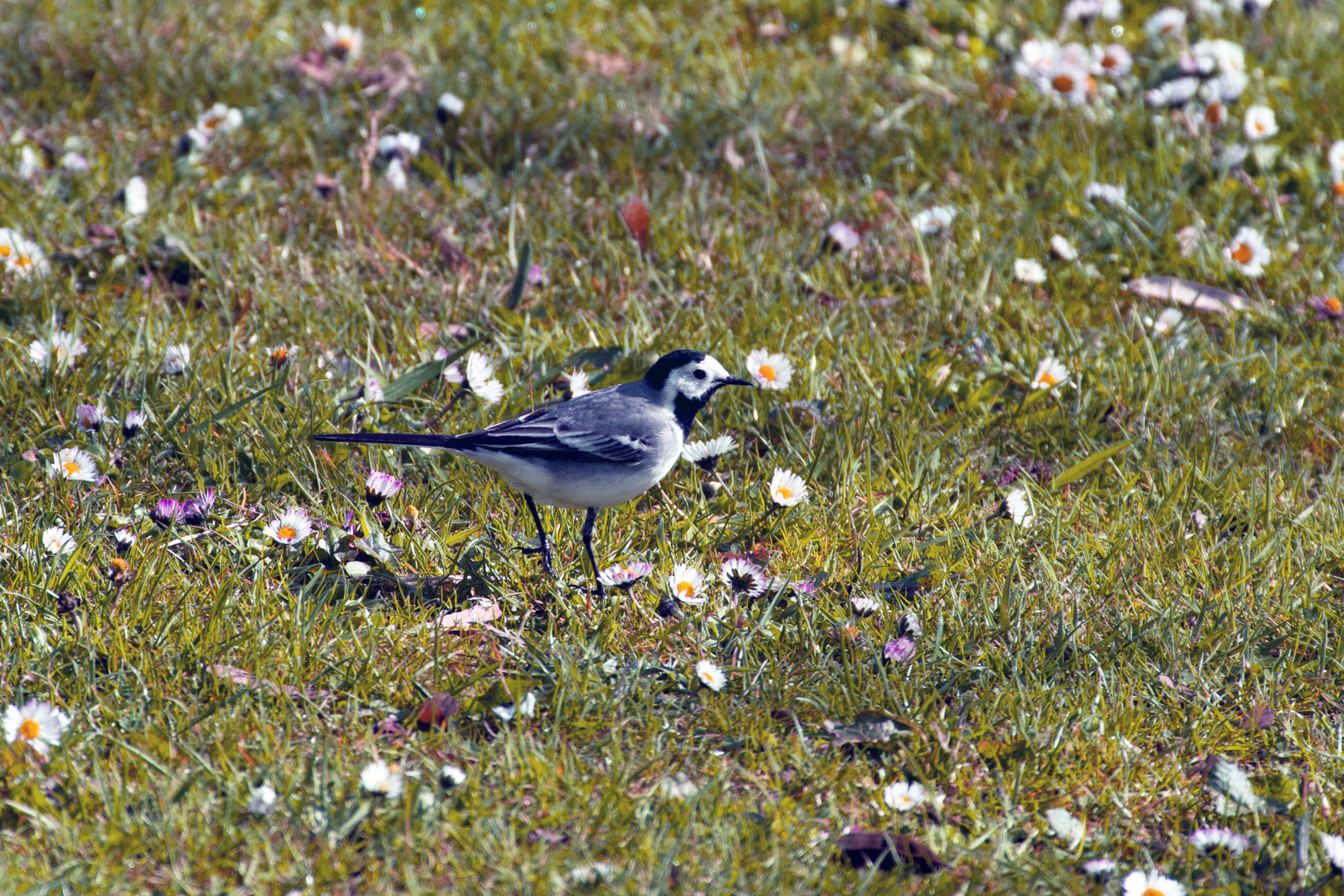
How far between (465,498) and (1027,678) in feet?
6.39

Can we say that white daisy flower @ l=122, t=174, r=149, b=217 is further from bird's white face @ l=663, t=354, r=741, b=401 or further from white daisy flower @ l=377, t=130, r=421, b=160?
bird's white face @ l=663, t=354, r=741, b=401

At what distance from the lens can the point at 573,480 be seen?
3820mm

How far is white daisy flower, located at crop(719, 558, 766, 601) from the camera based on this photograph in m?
3.79

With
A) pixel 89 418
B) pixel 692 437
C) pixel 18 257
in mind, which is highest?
pixel 18 257

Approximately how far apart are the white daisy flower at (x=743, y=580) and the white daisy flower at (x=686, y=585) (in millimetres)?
84

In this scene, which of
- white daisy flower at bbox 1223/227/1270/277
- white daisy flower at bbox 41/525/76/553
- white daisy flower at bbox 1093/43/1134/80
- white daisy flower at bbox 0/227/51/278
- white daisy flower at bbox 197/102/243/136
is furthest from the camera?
white daisy flower at bbox 1093/43/1134/80

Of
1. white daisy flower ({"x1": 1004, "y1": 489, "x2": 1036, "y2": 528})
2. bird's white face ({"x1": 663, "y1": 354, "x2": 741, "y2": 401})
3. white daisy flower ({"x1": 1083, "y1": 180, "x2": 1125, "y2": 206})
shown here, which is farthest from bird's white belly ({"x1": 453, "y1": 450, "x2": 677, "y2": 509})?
white daisy flower ({"x1": 1083, "y1": 180, "x2": 1125, "y2": 206})

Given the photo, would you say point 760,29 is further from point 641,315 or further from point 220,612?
point 220,612

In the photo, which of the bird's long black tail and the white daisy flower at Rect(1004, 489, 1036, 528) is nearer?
the bird's long black tail

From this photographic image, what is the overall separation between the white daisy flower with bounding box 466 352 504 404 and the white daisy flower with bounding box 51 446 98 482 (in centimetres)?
127

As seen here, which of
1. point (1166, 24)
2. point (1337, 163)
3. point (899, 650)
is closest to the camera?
point (899, 650)

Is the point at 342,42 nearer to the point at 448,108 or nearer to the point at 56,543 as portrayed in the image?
the point at 448,108

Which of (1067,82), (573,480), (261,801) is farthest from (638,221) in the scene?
(261,801)

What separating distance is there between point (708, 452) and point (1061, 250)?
2236mm
